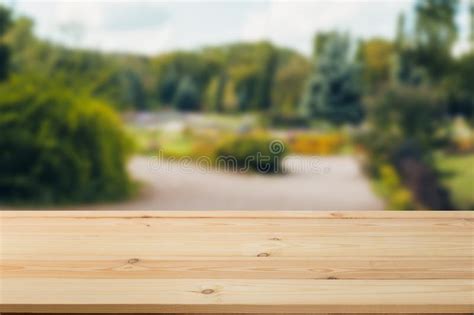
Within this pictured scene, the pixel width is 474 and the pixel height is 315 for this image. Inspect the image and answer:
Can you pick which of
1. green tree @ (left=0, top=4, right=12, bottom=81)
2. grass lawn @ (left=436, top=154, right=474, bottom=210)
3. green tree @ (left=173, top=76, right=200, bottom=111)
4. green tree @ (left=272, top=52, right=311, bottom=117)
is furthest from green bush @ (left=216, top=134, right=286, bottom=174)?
green tree @ (left=0, top=4, right=12, bottom=81)

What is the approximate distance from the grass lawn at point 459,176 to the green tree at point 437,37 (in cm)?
46

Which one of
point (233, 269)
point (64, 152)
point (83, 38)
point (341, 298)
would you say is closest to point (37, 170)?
point (64, 152)

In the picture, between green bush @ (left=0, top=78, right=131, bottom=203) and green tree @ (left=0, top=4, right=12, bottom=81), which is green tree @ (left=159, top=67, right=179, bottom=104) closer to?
green bush @ (left=0, top=78, right=131, bottom=203)

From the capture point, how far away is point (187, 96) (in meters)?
3.19

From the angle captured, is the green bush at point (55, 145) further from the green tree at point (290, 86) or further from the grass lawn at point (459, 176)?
the grass lawn at point (459, 176)

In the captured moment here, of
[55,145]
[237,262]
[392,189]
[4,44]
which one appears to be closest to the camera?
[237,262]

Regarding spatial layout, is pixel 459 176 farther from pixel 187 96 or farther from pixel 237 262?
pixel 237 262

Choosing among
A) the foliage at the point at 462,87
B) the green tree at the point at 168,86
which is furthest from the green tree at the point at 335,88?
the green tree at the point at 168,86

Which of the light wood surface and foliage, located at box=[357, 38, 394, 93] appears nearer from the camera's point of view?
the light wood surface

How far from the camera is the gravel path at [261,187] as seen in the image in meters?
3.14

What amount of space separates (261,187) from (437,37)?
1.29 metres

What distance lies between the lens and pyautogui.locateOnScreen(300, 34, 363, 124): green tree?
3.10 m

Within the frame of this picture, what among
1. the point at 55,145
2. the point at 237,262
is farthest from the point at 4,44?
the point at 237,262

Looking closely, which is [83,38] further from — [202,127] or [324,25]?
[324,25]
